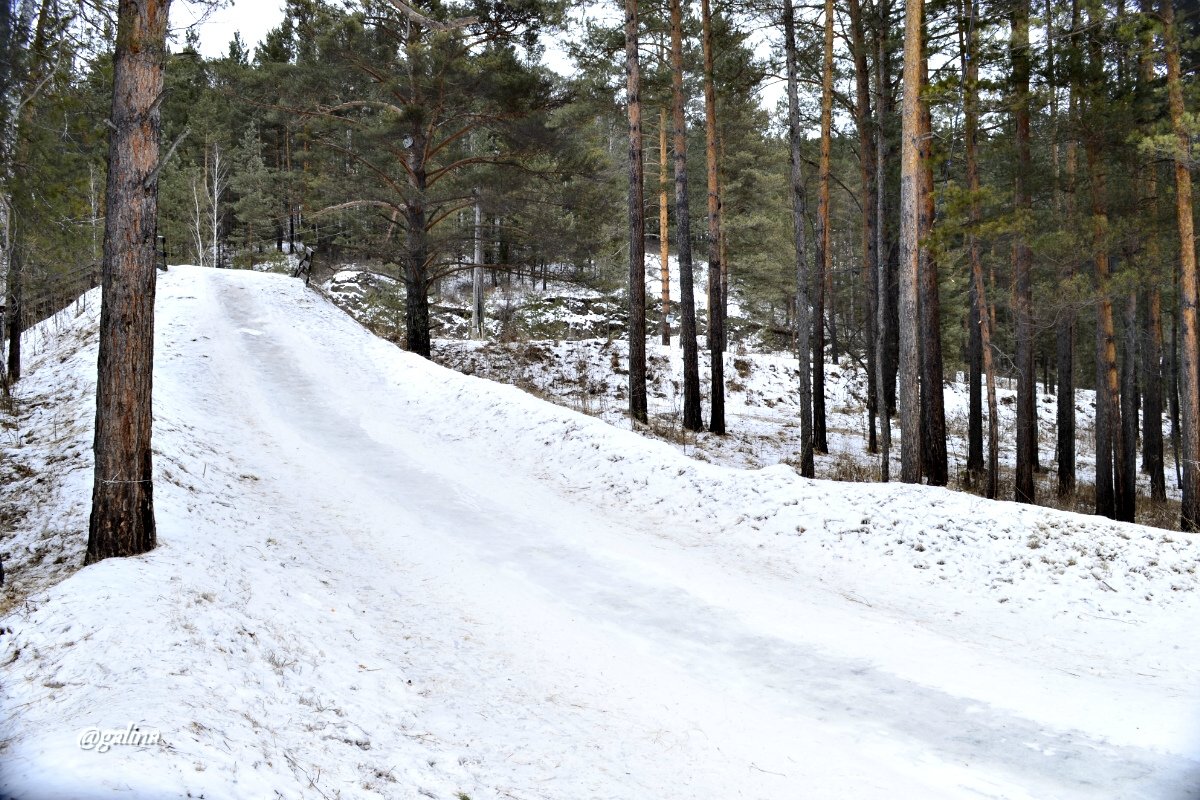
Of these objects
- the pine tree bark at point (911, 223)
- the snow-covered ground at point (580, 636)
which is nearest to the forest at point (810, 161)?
the pine tree bark at point (911, 223)

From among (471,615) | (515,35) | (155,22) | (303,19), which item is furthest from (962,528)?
(303,19)

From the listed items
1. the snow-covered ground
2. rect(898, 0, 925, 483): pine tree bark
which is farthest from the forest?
the snow-covered ground

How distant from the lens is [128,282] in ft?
18.4

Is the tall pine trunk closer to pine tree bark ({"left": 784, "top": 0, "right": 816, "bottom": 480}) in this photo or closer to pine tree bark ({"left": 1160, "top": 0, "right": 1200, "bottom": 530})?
pine tree bark ({"left": 784, "top": 0, "right": 816, "bottom": 480})

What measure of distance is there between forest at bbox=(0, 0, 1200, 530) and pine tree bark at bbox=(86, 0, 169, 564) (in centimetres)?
25

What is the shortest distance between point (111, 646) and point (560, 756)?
279 centimetres

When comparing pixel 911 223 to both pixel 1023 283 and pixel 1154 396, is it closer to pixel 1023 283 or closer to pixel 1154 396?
pixel 1023 283

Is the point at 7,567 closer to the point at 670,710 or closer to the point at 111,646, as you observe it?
the point at 111,646

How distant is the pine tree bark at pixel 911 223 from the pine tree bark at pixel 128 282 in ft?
29.4

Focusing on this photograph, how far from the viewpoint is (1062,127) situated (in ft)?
42.2

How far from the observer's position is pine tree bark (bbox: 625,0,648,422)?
46.8ft

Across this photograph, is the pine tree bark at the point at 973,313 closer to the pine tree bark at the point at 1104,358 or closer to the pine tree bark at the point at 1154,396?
the pine tree bark at the point at 1104,358

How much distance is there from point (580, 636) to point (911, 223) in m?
7.67

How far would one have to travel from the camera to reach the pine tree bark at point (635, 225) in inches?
561
